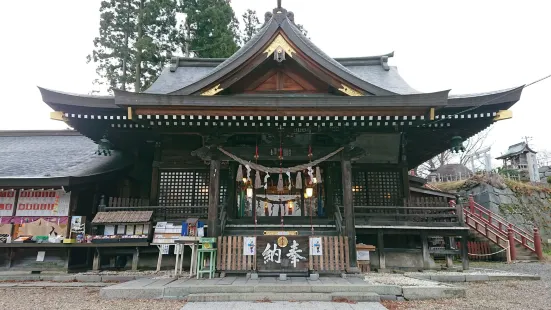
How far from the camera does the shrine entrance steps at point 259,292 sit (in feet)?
21.6

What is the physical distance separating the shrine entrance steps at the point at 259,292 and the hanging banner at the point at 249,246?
130 centimetres

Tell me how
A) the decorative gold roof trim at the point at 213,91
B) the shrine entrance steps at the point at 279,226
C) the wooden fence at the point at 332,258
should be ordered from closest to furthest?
1. the wooden fence at the point at 332,258
2. the decorative gold roof trim at the point at 213,91
3. the shrine entrance steps at the point at 279,226

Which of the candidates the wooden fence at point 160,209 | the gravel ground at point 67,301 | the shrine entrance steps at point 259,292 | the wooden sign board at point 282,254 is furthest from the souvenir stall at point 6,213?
the wooden sign board at point 282,254

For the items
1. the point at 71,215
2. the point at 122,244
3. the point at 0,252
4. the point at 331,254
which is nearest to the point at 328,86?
the point at 331,254

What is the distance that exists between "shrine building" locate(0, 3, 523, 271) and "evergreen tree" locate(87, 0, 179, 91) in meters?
11.8

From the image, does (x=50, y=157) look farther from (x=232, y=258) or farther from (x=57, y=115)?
(x=232, y=258)

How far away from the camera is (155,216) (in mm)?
10664

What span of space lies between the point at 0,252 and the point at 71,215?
2.67 metres

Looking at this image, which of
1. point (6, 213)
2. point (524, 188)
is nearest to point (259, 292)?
point (6, 213)

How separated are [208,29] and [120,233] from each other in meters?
19.2

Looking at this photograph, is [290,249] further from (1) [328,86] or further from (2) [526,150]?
(2) [526,150]

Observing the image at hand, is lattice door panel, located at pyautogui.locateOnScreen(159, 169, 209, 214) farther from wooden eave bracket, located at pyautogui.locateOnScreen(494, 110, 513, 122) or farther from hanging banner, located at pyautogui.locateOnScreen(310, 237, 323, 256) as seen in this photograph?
wooden eave bracket, located at pyautogui.locateOnScreen(494, 110, 513, 122)

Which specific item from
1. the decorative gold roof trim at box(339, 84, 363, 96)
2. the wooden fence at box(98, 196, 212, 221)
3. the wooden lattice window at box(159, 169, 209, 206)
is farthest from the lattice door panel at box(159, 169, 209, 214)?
the decorative gold roof trim at box(339, 84, 363, 96)

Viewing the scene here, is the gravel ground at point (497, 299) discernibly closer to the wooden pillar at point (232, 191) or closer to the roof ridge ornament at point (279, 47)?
the wooden pillar at point (232, 191)
